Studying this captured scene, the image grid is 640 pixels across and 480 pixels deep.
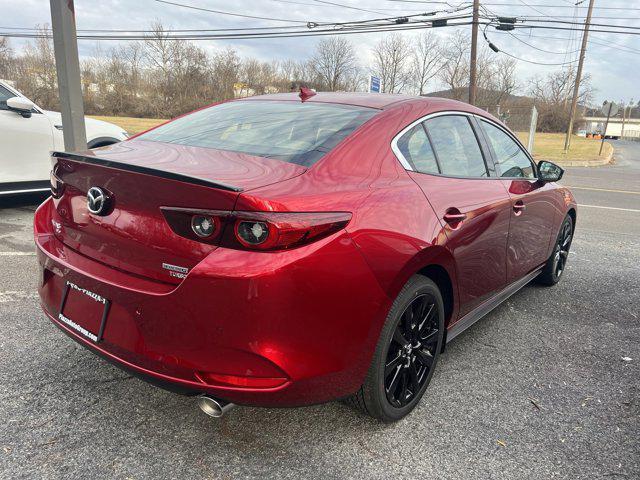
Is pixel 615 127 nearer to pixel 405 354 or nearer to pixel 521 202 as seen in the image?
pixel 521 202

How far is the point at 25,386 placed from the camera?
2.54 meters

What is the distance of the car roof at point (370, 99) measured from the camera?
2781mm

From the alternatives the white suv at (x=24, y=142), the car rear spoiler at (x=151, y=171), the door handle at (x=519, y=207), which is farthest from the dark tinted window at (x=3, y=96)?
the door handle at (x=519, y=207)

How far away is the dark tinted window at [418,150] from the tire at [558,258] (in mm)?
2272

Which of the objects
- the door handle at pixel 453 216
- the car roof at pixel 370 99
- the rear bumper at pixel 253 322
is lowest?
the rear bumper at pixel 253 322

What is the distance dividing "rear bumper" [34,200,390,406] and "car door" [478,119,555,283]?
5.63ft

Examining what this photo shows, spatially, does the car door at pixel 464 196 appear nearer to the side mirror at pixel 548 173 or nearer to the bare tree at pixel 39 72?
the side mirror at pixel 548 173

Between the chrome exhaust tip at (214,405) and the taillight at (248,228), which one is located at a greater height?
the taillight at (248,228)

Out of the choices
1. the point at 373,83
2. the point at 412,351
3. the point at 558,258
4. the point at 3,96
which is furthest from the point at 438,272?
the point at 373,83

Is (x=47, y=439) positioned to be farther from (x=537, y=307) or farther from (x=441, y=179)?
(x=537, y=307)

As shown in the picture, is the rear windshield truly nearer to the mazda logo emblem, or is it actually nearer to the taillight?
the taillight

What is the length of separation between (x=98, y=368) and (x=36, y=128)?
479 centimetres

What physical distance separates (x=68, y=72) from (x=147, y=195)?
5.40m

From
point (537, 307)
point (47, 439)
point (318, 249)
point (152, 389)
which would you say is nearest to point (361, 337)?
point (318, 249)
